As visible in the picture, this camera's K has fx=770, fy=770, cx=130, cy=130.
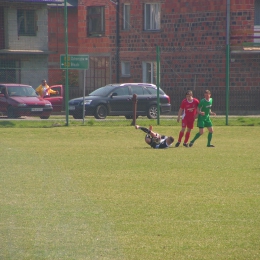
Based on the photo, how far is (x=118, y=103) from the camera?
31.2m

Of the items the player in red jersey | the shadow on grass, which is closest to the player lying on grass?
the player in red jersey

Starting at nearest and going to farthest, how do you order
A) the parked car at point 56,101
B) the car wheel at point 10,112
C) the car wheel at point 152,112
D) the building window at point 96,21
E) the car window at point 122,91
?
the car wheel at point 10,112 < the car wheel at point 152,112 < the car window at point 122,91 < the parked car at point 56,101 < the building window at point 96,21

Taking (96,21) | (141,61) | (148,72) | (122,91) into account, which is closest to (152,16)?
(141,61)

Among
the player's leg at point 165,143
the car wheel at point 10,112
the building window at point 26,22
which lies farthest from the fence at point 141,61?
the player's leg at point 165,143

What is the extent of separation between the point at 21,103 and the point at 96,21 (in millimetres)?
15148

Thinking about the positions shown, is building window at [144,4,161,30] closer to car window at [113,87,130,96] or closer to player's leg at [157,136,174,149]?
car window at [113,87,130,96]

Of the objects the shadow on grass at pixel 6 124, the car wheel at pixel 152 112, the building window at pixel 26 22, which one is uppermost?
the building window at pixel 26 22

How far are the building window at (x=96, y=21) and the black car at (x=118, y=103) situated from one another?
1146cm

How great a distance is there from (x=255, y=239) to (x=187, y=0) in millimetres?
31472

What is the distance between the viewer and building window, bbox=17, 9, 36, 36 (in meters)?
39.6

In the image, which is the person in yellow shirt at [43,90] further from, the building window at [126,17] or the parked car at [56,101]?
the building window at [126,17]

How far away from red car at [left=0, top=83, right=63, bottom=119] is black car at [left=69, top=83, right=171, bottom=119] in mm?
1218

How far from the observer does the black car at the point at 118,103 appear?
3052 centimetres

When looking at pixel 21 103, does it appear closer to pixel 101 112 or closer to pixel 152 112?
pixel 101 112
